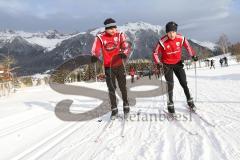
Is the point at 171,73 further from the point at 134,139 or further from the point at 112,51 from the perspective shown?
the point at 134,139

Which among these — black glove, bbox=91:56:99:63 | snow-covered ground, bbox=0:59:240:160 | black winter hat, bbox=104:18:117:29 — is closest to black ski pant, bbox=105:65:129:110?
black glove, bbox=91:56:99:63

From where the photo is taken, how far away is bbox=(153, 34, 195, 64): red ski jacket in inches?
352

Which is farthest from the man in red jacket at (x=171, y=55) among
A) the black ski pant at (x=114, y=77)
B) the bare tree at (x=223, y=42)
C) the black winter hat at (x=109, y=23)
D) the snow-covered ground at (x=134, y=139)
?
the bare tree at (x=223, y=42)

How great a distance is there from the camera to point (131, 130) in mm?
7520

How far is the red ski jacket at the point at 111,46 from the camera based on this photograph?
8.96 m

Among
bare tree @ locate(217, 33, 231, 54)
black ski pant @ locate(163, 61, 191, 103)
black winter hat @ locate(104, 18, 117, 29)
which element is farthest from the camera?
bare tree @ locate(217, 33, 231, 54)

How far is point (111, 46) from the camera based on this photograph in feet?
29.5

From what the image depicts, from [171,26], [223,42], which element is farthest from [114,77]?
[223,42]

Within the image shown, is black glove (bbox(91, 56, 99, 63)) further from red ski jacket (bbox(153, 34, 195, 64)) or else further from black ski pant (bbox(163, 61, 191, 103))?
black ski pant (bbox(163, 61, 191, 103))

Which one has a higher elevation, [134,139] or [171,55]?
[171,55]

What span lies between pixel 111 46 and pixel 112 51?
121 mm

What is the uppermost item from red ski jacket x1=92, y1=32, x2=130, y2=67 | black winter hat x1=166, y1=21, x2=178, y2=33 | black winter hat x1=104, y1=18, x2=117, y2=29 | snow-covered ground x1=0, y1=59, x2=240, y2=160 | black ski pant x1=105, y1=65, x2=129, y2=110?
black winter hat x1=104, y1=18, x2=117, y2=29

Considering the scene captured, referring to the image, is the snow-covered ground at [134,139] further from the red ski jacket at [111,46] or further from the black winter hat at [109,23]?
the black winter hat at [109,23]

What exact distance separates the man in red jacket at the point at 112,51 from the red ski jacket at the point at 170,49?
73 centimetres
